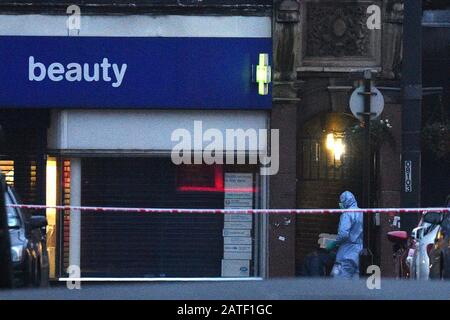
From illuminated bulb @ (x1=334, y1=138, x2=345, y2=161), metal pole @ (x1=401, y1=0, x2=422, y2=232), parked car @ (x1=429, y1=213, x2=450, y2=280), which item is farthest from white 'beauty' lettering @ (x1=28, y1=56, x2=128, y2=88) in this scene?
parked car @ (x1=429, y1=213, x2=450, y2=280)

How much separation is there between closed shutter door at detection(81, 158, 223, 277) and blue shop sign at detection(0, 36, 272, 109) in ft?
3.40

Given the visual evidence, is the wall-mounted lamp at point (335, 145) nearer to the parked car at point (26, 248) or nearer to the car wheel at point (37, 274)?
the parked car at point (26, 248)

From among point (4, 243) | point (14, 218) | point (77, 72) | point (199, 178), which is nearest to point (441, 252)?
point (14, 218)

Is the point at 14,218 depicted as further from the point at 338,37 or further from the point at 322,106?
the point at 338,37

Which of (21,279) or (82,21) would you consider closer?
(21,279)

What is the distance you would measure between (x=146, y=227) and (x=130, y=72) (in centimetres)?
245

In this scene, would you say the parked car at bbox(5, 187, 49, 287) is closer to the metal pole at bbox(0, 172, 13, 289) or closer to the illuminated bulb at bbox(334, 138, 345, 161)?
the metal pole at bbox(0, 172, 13, 289)

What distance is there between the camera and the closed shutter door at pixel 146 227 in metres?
16.4

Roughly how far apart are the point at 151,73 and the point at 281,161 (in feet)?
8.10

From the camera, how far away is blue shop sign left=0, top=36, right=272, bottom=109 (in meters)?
16.2

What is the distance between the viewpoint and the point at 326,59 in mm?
16656

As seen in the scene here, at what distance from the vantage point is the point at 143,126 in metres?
16.5
